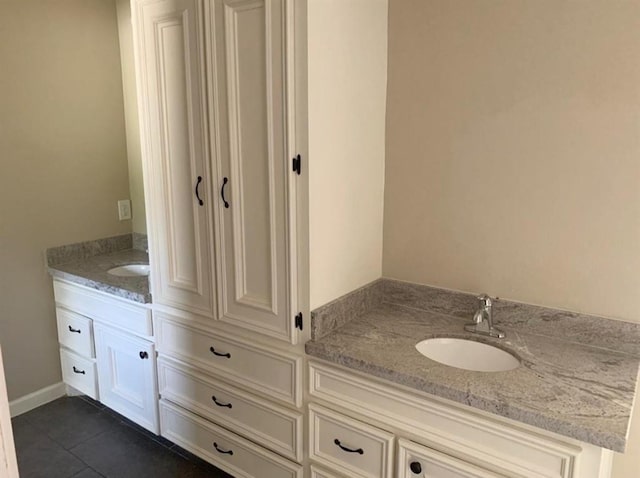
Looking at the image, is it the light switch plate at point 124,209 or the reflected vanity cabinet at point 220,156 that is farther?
the light switch plate at point 124,209

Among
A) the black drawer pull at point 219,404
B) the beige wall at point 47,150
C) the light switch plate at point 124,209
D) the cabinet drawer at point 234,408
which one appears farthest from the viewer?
the light switch plate at point 124,209

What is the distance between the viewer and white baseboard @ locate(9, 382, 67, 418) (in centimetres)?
257

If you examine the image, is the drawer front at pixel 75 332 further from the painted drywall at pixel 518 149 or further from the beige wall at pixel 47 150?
the painted drywall at pixel 518 149

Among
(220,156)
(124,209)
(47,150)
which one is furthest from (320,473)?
(47,150)

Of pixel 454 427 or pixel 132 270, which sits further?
pixel 132 270

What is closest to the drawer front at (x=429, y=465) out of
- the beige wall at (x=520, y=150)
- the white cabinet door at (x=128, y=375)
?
the beige wall at (x=520, y=150)

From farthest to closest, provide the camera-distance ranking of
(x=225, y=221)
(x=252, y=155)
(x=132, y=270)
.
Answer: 1. (x=132, y=270)
2. (x=225, y=221)
3. (x=252, y=155)

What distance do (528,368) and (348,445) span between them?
627mm

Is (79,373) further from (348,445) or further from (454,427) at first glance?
(454,427)

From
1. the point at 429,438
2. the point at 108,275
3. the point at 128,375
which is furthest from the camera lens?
the point at 108,275

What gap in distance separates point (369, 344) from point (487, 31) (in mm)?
1152

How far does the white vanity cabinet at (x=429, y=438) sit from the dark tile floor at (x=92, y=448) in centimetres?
85

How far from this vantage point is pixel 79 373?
2635 millimetres

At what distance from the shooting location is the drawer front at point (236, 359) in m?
1.69
